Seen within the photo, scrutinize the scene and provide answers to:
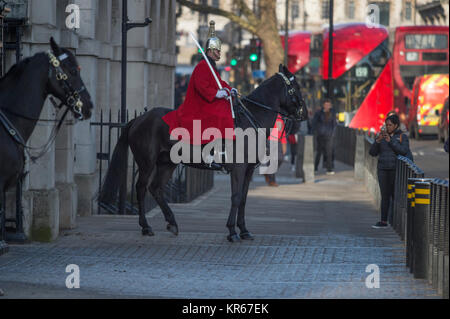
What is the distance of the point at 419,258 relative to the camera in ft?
34.2

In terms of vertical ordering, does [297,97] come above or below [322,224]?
above

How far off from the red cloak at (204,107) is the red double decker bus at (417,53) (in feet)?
106

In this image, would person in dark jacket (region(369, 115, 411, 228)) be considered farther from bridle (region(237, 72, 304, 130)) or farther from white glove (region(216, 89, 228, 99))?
white glove (region(216, 89, 228, 99))

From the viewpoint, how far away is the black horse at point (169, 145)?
13.3m

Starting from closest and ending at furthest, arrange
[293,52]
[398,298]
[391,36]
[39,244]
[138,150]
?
[398,298]
[39,244]
[138,150]
[391,36]
[293,52]

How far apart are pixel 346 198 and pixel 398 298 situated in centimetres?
1115

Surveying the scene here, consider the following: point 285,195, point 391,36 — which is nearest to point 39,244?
point 285,195

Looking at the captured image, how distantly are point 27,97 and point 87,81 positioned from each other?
583 centimetres

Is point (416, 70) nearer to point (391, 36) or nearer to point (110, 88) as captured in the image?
point (391, 36)

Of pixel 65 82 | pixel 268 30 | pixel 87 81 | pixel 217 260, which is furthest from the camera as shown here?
pixel 268 30

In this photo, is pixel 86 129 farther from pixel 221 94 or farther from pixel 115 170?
pixel 221 94

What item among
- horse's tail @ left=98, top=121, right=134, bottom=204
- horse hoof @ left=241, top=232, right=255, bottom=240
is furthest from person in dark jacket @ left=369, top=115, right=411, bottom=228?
horse's tail @ left=98, top=121, right=134, bottom=204

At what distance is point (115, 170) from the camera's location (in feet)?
45.6

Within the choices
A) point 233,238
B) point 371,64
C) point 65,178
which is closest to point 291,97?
point 233,238
